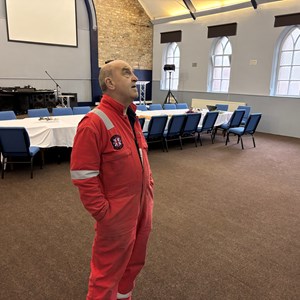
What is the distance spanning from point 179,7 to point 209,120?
598cm

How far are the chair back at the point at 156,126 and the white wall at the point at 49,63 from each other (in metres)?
5.69

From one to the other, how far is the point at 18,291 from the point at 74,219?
3.63 ft

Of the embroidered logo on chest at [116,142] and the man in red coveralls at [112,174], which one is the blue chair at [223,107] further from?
the embroidered logo on chest at [116,142]

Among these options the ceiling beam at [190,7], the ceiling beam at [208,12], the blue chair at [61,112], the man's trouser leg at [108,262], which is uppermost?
the ceiling beam at [190,7]

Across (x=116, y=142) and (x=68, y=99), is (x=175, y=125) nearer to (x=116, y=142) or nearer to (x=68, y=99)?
(x=116, y=142)

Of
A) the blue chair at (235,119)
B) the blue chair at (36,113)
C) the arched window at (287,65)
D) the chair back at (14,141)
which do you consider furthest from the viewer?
the arched window at (287,65)

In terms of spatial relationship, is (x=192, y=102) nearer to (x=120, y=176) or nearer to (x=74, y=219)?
(x=74, y=219)

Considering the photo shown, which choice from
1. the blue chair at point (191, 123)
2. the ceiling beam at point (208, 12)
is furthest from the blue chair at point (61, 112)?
the ceiling beam at point (208, 12)

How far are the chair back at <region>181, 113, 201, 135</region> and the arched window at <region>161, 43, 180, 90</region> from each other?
515 cm

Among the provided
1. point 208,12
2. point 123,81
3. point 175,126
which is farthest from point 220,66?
point 123,81

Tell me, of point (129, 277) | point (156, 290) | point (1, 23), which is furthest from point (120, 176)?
point (1, 23)

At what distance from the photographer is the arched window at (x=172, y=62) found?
1152 cm

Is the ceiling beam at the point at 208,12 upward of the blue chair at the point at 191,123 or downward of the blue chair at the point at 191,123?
upward

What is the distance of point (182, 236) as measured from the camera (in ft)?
9.33
